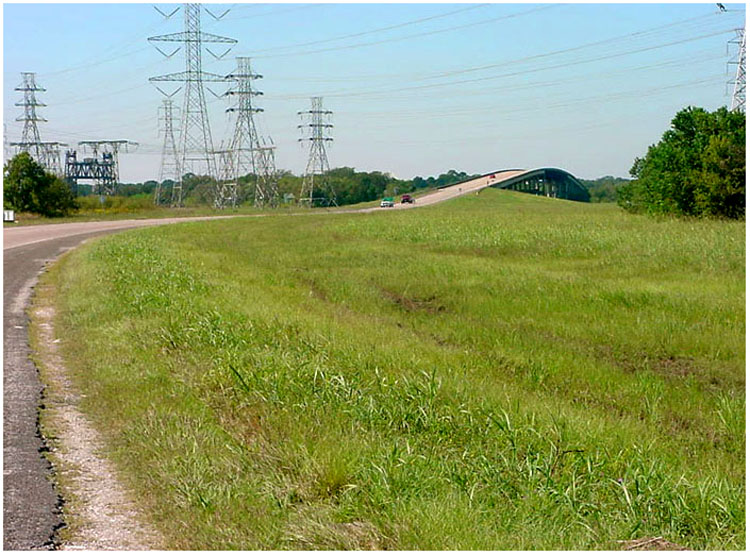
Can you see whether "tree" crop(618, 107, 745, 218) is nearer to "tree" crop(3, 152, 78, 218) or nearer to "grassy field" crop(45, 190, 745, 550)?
"grassy field" crop(45, 190, 745, 550)

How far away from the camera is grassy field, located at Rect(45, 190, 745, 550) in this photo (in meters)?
5.00

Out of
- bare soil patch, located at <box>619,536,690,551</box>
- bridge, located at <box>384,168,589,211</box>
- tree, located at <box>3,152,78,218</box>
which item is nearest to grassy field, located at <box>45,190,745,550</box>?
bare soil patch, located at <box>619,536,690,551</box>

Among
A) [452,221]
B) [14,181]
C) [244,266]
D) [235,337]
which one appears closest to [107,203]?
[14,181]

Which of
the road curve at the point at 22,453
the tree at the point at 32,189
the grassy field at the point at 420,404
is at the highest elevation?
the tree at the point at 32,189

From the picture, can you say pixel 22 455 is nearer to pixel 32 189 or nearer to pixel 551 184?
pixel 32 189

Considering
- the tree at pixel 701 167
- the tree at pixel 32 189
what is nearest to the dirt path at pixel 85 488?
the tree at pixel 701 167

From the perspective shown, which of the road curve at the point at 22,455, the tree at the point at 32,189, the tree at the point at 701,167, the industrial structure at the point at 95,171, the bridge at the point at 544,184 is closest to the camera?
the road curve at the point at 22,455

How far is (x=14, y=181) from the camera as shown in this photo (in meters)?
58.1

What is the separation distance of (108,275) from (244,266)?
5.30 meters

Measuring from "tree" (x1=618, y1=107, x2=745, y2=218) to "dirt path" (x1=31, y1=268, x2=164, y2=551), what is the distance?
3388 centimetres

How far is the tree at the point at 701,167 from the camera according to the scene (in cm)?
3803

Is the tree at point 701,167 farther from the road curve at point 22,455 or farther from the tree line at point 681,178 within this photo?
the road curve at point 22,455

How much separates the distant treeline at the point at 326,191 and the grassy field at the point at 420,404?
72823mm

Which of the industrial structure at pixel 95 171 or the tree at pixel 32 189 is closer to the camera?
the tree at pixel 32 189
